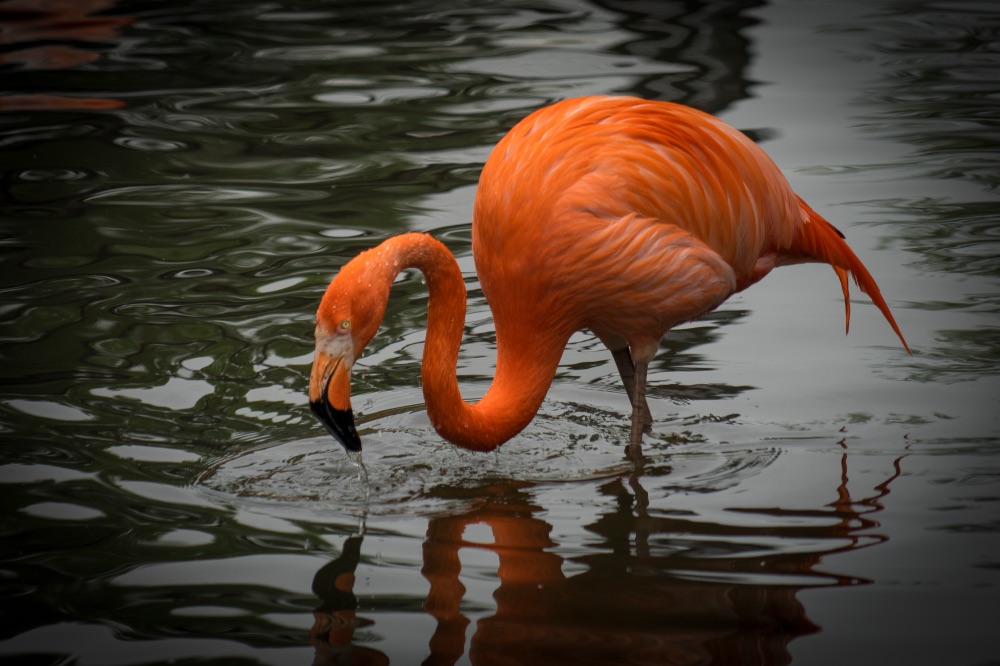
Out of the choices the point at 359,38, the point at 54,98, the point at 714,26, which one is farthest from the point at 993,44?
the point at 54,98

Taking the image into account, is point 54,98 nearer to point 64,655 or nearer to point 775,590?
point 64,655

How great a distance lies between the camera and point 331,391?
12.5 ft

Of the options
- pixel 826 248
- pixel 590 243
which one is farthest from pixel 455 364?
pixel 826 248

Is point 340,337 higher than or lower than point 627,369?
higher

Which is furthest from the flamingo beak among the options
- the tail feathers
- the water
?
the tail feathers

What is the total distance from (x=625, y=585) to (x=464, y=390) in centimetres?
167

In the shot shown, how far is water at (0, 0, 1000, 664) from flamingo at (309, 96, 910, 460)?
37 cm

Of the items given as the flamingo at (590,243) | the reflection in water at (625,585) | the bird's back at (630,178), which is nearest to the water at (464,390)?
the reflection in water at (625,585)

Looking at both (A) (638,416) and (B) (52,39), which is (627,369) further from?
(B) (52,39)

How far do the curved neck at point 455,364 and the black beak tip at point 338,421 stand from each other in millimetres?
341

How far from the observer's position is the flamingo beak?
3.79m

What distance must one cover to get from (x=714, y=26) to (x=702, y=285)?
564 cm

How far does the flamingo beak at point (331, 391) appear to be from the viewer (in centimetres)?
379

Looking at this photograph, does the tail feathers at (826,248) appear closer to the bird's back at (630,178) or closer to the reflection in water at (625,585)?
the bird's back at (630,178)
